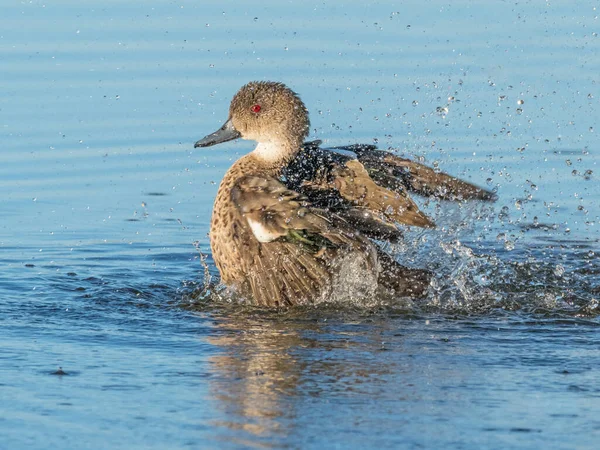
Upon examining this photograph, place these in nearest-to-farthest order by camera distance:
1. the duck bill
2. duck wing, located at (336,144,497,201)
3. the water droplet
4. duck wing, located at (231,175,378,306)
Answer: duck wing, located at (231,175,378,306) → duck wing, located at (336,144,497,201) → the duck bill → the water droplet

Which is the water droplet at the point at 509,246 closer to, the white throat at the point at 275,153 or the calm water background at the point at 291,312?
the calm water background at the point at 291,312

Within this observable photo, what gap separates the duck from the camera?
6527 mm

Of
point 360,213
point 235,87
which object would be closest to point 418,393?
point 360,213

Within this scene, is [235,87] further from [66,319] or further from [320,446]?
[320,446]

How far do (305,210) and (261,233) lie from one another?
0.90 feet

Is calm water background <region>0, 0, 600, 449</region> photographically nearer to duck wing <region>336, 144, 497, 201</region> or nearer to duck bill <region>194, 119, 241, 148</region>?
duck wing <region>336, 144, 497, 201</region>

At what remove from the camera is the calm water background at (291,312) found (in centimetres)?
496

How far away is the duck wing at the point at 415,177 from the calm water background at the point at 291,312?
304 mm

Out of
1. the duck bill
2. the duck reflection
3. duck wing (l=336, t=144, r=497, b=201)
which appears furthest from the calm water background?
the duck bill

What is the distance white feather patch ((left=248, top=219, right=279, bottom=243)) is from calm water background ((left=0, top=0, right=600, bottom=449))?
0.42 metres

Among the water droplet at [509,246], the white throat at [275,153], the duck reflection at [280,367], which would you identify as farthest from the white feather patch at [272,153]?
the water droplet at [509,246]

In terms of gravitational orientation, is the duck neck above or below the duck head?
below

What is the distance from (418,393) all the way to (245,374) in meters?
0.76

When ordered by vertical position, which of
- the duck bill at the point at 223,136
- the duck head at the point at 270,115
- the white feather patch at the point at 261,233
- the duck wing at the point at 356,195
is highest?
the duck head at the point at 270,115
